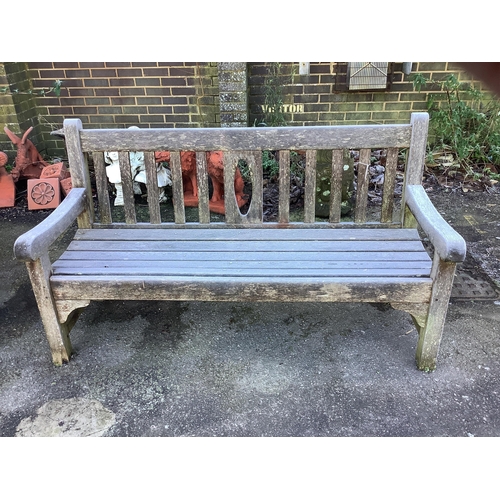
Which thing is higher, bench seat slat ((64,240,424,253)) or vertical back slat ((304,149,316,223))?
vertical back slat ((304,149,316,223))

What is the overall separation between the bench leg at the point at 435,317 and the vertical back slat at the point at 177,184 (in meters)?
1.51

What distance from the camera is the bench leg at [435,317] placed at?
2221mm

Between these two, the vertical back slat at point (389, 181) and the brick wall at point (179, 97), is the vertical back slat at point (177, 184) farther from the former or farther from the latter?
the brick wall at point (179, 97)

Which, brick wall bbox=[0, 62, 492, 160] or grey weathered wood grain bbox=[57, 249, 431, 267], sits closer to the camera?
grey weathered wood grain bbox=[57, 249, 431, 267]

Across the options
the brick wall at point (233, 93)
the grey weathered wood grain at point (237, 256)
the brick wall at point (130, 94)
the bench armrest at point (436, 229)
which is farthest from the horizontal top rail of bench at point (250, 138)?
the brick wall at point (130, 94)

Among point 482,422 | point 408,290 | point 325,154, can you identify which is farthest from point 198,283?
point 325,154

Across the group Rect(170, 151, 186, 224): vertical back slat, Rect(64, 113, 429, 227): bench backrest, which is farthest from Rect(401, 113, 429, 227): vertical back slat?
Rect(170, 151, 186, 224): vertical back slat

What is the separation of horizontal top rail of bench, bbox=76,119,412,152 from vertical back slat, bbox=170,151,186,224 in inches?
2.3

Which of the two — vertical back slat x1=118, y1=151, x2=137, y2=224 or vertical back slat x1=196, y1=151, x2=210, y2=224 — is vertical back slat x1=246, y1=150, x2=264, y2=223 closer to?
vertical back slat x1=196, y1=151, x2=210, y2=224

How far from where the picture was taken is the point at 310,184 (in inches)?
112

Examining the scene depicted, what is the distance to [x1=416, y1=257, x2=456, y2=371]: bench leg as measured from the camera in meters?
2.22

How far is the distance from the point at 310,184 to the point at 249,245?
54 centimetres

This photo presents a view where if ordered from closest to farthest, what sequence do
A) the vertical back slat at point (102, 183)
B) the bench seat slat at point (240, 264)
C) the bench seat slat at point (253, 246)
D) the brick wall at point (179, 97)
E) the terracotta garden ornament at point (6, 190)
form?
the bench seat slat at point (240, 264) < the bench seat slat at point (253, 246) < the vertical back slat at point (102, 183) < the terracotta garden ornament at point (6, 190) < the brick wall at point (179, 97)

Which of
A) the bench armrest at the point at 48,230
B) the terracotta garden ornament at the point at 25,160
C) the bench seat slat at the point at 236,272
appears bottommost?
the terracotta garden ornament at the point at 25,160
